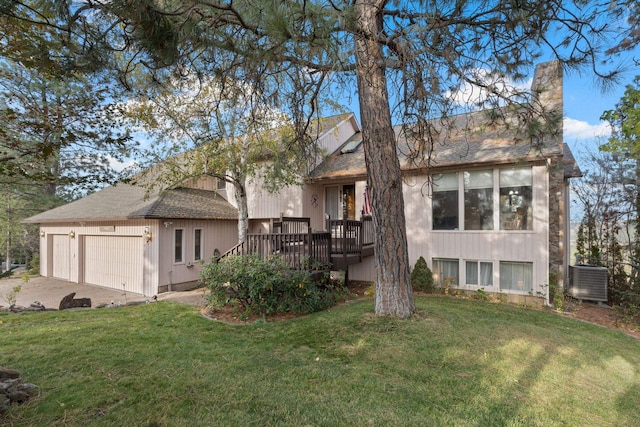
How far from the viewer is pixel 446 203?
29.9 feet

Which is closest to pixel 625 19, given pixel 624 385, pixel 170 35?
pixel 624 385

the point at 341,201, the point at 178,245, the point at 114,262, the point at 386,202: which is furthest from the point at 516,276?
the point at 114,262

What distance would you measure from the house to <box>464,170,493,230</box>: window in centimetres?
3

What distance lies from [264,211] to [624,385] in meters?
11.3

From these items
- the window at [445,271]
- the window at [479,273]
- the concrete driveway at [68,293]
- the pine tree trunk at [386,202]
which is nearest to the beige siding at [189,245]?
the concrete driveway at [68,293]

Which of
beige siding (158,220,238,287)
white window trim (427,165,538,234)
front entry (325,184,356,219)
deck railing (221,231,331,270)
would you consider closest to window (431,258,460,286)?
white window trim (427,165,538,234)

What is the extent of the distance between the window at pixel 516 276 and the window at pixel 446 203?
5.45ft

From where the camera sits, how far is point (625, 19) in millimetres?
4098

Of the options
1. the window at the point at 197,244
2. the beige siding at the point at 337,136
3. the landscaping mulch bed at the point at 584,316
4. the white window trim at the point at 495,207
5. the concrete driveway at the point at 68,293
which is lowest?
the concrete driveway at the point at 68,293

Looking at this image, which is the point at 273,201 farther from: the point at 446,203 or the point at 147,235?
the point at 446,203

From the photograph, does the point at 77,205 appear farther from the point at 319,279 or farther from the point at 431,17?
the point at 431,17

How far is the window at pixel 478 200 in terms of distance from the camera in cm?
848

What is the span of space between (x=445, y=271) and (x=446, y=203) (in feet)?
6.66

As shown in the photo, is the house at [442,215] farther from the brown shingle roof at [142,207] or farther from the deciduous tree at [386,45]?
the deciduous tree at [386,45]
